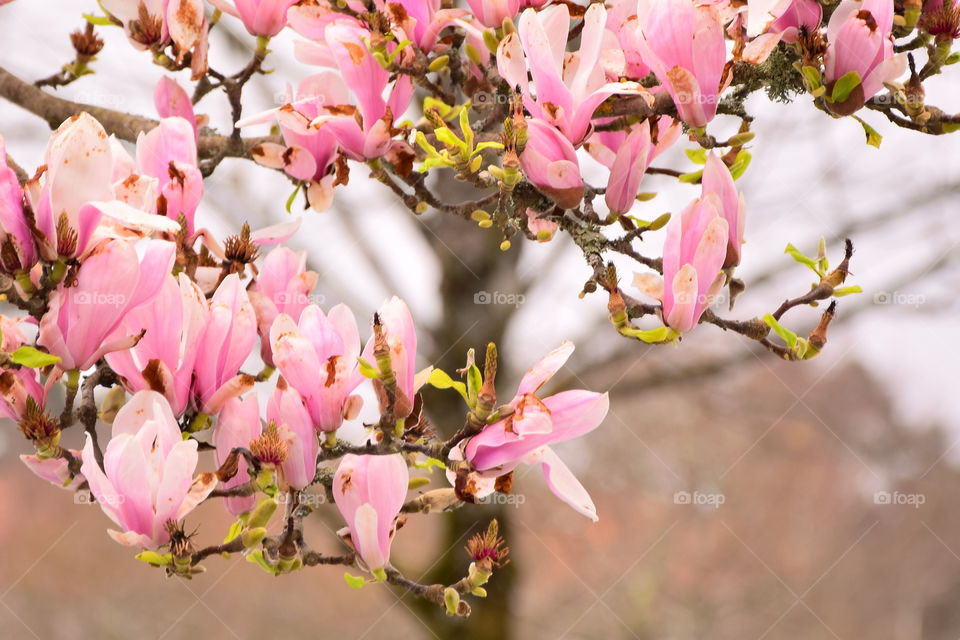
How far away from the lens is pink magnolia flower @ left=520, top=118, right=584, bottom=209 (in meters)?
0.72

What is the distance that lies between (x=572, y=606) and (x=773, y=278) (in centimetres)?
251

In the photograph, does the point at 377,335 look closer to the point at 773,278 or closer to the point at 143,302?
the point at 143,302

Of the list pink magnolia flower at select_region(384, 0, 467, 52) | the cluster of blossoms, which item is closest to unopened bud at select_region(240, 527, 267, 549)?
the cluster of blossoms

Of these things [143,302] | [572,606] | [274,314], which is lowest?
[572,606]

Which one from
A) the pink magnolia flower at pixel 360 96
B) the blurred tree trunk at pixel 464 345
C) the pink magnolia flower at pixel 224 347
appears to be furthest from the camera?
the blurred tree trunk at pixel 464 345

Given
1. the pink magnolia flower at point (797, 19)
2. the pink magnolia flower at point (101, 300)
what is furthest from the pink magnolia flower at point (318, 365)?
the pink magnolia flower at point (797, 19)

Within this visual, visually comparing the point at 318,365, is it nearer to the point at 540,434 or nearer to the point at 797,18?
the point at 540,434

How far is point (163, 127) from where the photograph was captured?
2.72 ft

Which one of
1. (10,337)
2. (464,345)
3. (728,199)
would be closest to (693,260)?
(728,199)

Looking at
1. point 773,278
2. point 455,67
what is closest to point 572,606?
point 773,278

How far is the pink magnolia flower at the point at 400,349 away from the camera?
676mm

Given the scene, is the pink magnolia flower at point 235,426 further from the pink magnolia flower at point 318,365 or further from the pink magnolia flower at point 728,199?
the pink magnolia flower at point 728,199

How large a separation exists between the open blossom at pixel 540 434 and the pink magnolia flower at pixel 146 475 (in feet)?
0.66

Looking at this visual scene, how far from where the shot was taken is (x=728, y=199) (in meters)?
0.73
